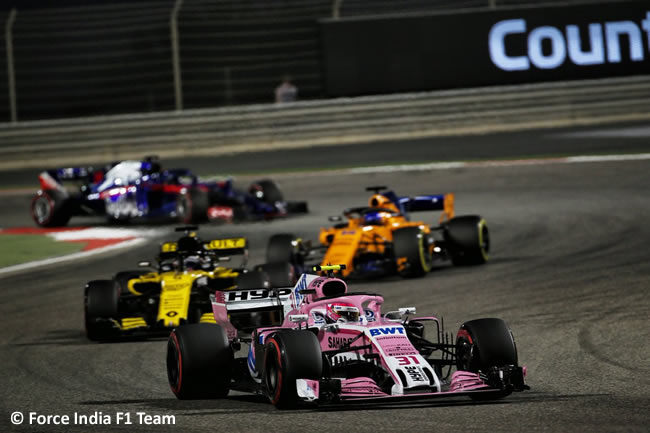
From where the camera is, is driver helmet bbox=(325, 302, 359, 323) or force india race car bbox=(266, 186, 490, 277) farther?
force india race car bbox=(266, 186, 490, 277)

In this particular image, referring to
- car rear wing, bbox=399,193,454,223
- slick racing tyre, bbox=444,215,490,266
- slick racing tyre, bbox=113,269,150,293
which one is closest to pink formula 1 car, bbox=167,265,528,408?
slick racing tyre, bbox=113,269,150,293

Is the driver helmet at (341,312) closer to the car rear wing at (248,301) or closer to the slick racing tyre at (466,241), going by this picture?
the car rear wing at (248,301)

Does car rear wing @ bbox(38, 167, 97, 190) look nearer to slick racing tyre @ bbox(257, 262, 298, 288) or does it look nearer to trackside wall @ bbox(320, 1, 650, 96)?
trackside wall @ bbox(320, 1, 650, 96)

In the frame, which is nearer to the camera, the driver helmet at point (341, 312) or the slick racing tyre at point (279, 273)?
the driver helmet at point (341, 312)

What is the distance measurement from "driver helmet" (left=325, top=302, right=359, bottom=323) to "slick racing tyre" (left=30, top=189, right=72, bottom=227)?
14.9m

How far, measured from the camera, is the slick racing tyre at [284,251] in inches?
623

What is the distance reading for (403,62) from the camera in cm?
3109

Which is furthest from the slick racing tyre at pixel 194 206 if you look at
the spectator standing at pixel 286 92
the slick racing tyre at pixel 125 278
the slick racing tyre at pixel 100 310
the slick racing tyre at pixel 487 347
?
the slick racing tyre at pixel 487 347

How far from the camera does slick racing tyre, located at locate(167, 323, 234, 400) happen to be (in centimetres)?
896

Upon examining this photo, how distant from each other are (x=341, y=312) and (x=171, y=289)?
3899 mm

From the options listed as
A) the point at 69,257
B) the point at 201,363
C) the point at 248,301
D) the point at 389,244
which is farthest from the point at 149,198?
the point at 201,363

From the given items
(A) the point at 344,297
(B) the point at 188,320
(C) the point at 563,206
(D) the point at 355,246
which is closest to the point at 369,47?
(C) the point at 563,206

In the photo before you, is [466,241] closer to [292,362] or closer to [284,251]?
[284,251]

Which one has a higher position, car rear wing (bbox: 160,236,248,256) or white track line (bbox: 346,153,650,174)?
white track line (bbox: 346,153,650,174)
